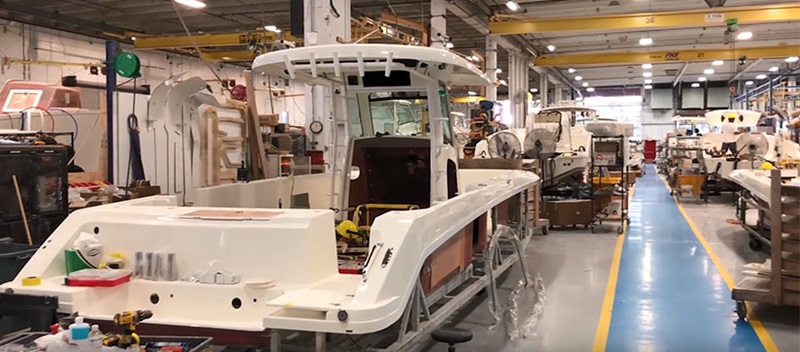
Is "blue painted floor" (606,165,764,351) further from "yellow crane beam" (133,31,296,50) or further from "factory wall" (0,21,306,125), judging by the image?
"yellow crane beam" (133,31,296,50)

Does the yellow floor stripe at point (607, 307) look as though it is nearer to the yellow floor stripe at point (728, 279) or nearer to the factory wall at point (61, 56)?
the yellow floor stripe at point (728, 279)

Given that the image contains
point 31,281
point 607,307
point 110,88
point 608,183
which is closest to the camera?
point 31,281

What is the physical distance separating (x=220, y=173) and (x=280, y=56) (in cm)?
239

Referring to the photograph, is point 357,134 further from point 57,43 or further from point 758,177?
point 57,43

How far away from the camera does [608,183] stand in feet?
34.8

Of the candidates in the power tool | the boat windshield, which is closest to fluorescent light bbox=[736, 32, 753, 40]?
the boat windshield

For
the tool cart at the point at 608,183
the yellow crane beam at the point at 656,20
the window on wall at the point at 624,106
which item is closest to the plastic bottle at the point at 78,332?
the tool cart at the point at 608,183

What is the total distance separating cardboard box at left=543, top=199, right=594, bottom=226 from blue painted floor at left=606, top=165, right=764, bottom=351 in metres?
0.70

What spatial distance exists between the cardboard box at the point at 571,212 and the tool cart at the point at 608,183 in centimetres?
14

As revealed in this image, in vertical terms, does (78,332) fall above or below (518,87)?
below

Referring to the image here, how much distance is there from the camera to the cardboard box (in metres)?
9.41

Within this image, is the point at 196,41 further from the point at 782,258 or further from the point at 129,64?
the point at 782,258

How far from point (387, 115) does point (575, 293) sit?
2.40 m

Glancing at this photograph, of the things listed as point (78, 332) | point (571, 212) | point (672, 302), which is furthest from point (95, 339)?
point (571, 212)
